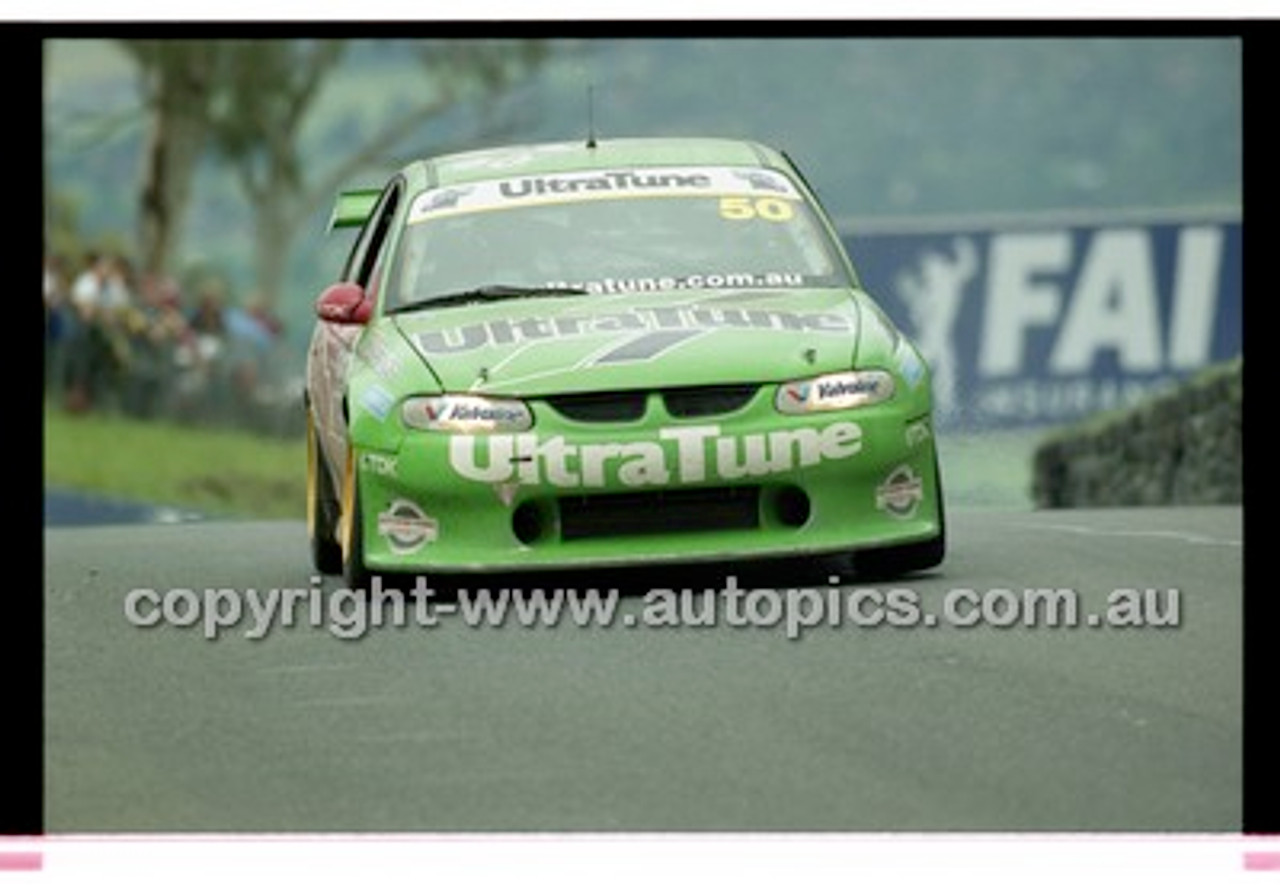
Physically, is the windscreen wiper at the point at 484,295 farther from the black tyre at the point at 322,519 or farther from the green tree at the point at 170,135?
the green tree at the point at 170,135

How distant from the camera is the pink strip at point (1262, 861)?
1095 cm

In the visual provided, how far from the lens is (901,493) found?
38.7 feet

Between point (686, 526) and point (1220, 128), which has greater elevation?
point (1220, 128)

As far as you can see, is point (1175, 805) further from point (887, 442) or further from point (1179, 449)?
point (1179, 449)

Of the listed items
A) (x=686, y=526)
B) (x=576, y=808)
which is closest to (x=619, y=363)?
(x=686, y=526)

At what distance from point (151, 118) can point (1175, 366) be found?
2555mm

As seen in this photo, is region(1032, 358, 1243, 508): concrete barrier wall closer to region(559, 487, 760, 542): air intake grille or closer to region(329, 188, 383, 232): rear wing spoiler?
region(559, 487, 760, 542): air intake grille

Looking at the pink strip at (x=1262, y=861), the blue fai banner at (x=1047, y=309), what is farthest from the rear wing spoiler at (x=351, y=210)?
the pink strip at (x=1262, y=861)

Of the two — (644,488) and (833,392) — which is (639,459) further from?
(833,392)

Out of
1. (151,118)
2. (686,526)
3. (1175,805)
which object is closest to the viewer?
(1175,805)

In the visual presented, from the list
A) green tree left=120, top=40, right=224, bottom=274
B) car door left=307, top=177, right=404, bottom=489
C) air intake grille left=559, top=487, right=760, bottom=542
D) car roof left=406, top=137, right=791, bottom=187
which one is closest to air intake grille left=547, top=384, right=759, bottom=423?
air intake grille left=559, top=487, right=760, bottom=542

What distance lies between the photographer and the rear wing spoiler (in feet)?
41.3

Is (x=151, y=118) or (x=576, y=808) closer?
Result: (x=576, y=808)
